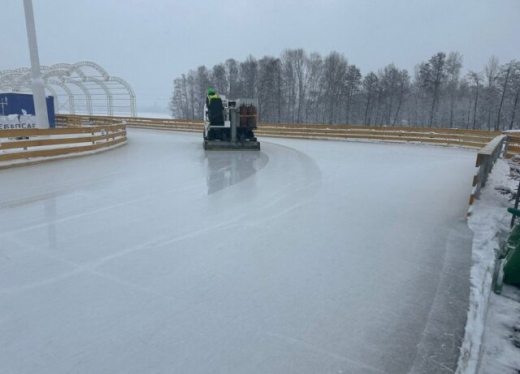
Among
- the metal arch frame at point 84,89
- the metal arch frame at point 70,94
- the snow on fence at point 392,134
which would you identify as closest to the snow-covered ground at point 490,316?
the snow on fence at point 392,134

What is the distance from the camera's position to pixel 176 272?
325 cm

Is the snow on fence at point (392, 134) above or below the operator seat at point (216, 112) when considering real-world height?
below

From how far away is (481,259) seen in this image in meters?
3.64

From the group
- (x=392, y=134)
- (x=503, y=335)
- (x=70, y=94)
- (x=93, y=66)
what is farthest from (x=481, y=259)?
(x=70, y=94)

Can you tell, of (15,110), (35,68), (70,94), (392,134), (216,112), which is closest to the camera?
(35,68)

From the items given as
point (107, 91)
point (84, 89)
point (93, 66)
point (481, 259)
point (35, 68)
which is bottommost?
point (481, 259)

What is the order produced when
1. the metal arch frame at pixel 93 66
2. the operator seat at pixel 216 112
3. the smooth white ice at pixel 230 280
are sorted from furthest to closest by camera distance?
1. the metal arch frame at pixel 93 66
2. the operator seat at pixel 216 112
3. the smooth white ice at pixel 230 280

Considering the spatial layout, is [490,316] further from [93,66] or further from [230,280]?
[93,66]

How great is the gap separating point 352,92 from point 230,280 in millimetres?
48692

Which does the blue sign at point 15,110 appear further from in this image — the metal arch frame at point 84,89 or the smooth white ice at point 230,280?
the smooth white ice at point 230,280

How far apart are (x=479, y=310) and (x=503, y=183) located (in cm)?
615

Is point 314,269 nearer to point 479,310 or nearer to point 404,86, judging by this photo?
point 479,310

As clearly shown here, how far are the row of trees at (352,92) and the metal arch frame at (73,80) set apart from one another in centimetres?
2165

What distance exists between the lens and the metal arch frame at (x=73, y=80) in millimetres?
30422
